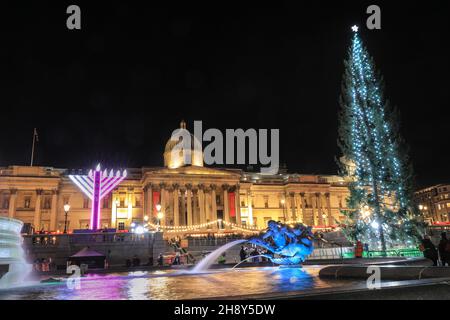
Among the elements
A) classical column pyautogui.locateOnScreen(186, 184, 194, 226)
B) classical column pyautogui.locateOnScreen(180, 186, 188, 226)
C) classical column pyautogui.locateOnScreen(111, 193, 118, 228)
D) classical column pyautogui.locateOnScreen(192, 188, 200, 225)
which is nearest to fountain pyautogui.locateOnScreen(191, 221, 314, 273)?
classical column pyautogui.locateOnScreen(186, 184, 194, 226)

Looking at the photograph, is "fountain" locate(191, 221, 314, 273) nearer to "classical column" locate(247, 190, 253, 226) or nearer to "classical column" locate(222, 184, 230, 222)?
"classical column" locate(222, 184, 230, 222)

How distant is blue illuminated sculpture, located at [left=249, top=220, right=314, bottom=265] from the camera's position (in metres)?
16.2

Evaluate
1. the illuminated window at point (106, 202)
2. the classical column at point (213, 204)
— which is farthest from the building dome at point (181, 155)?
the illuminated window at point (106, 202)

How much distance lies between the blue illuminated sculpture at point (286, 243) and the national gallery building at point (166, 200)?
37.6 meters

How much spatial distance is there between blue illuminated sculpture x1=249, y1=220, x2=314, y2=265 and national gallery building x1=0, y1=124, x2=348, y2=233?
123 feet

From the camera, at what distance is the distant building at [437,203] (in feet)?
316

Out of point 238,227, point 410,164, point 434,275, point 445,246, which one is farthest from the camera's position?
point 238,227

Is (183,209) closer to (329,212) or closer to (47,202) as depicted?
(47,202)

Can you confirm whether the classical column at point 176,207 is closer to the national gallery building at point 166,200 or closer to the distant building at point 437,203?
the national gallery building at point 166,200

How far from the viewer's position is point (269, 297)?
5.77 meters
